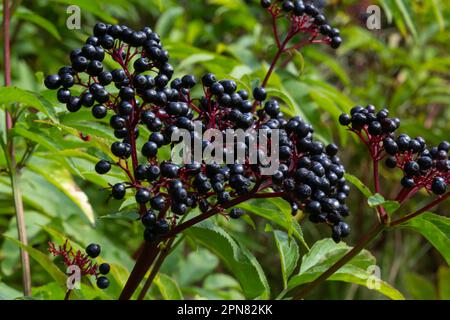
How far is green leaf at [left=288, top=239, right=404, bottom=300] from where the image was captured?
4.99ft

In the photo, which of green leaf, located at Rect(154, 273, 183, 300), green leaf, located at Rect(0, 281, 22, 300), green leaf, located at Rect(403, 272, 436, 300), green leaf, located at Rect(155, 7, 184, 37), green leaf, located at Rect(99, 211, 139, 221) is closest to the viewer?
green leaf, located at Rect(99, 211, 139, 221)

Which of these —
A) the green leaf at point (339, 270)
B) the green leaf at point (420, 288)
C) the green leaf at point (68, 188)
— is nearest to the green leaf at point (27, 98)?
the green leaf at point (68, 188)

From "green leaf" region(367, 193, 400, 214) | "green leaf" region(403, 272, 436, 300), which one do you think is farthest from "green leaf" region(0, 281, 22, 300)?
"green leaf" region(403, 272, 436, 300)

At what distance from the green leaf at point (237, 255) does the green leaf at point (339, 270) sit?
10cm

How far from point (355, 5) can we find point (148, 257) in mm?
2739

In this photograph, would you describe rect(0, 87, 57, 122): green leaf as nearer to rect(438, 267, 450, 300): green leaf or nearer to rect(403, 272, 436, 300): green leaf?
rect(438, 267, 450, 300): green leaf

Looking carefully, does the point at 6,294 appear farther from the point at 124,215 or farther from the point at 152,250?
the point at 152,250

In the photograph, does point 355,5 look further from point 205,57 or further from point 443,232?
point 443,232

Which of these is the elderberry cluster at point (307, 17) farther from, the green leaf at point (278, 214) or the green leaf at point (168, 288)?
the green leaf at point (168, 288)

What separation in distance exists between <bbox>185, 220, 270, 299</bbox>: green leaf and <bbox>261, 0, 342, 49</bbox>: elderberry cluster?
0.71 meters

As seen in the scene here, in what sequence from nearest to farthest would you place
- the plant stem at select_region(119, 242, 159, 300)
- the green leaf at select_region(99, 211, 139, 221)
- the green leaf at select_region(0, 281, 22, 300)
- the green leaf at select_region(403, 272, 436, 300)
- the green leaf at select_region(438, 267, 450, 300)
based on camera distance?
the plant stem at select_region(119, 242, 159, 300) → the green leaf at select_region(99, 211, 139, 221) → the green leaf at select_region(0, 281, 22, 300) → the green leaf at select_region(438, 267, 450, 300) → the green leaf at select_region(403, 272, 436, 300)

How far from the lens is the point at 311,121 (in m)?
2.20

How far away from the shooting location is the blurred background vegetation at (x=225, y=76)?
6.18 feet

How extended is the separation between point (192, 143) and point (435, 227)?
531 mm
